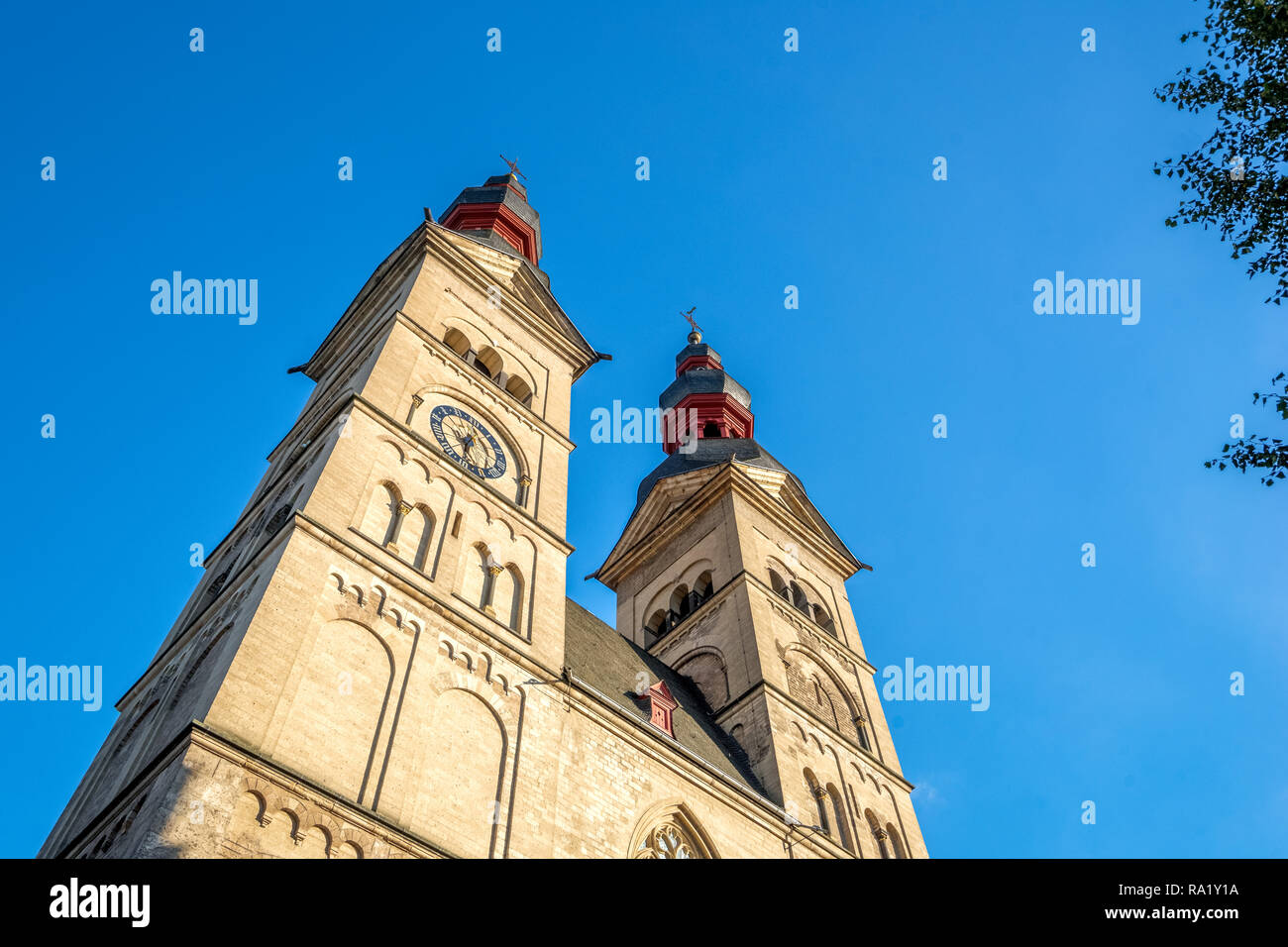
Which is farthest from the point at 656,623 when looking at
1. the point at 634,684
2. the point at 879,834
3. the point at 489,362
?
the point at 489,362

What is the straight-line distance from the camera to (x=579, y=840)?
15008mm

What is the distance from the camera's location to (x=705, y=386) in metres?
38.1

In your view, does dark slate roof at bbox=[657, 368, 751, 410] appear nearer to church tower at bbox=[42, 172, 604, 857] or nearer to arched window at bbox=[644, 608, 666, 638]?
arched window at bbox=[644, 608, 666, 638]

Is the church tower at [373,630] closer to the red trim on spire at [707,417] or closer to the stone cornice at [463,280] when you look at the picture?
the stone cornice at [463,280]

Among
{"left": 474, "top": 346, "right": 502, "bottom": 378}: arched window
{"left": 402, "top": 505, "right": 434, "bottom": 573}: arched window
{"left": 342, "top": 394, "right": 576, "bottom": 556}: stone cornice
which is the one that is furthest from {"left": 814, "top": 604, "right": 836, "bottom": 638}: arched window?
{"left": 402, "top": 505, "right": 434, "bottom": 573}: arched window

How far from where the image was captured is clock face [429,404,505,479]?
65.8 ft

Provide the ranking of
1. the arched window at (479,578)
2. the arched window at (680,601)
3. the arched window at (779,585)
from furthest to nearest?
the arched window at (680,601) < the arched window at (779,585) < the arched window at (479,578)

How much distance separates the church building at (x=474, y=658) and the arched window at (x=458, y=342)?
0.17 ft

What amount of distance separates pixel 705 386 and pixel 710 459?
6364 millimetres

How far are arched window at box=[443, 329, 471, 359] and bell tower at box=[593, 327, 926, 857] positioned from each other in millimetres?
9002

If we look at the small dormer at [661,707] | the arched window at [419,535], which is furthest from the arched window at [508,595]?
the small dormer at [661,707]

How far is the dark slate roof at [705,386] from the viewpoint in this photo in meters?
38.0
